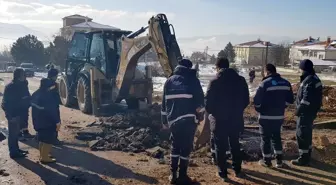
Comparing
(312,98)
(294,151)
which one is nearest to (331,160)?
(294,151)

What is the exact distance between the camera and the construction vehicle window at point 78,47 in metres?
12.9

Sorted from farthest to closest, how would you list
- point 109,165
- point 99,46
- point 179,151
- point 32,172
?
point 99,46, point 109,165, point 32,172, point 179,151

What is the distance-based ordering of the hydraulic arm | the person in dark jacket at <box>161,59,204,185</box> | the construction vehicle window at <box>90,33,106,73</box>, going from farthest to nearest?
1. the construction vehicle window at <box>90,33,106,73</box>
2. the hydraulic arm
3. the person in dark jacket at <box>161,59,204,185</box>

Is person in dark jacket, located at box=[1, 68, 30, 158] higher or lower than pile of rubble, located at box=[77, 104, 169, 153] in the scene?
higher

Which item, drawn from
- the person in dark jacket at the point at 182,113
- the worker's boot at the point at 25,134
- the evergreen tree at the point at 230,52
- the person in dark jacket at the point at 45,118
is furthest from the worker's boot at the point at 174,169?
the evergreen tree at the point at 230,52

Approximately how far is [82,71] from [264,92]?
24.4ft

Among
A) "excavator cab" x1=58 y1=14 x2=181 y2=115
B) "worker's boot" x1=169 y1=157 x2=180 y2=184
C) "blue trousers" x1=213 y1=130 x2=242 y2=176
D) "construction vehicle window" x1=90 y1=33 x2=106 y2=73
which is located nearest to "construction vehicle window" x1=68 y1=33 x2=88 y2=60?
"excavator cab" x1=58 y1=14 x2=181 y2=115

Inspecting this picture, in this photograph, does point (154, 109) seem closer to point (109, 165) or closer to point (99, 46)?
point (99, 46)

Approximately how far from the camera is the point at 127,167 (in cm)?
698

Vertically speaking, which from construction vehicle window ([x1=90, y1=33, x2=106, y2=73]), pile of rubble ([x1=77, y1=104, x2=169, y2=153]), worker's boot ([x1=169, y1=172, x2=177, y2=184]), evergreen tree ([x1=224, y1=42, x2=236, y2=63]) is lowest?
worker's boot ([x1=169, y1=172, x2=177, y2=184])

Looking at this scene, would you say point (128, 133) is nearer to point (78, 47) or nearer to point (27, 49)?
point (78, 47)

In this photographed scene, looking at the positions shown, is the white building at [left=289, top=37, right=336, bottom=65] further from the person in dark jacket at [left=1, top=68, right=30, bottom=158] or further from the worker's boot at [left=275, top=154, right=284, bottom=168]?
the person in dark jacket at [left=1, top=68, right=30, bottom=158]

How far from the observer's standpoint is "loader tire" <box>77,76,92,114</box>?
12211mm

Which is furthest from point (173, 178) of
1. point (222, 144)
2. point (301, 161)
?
point (301, 161)
